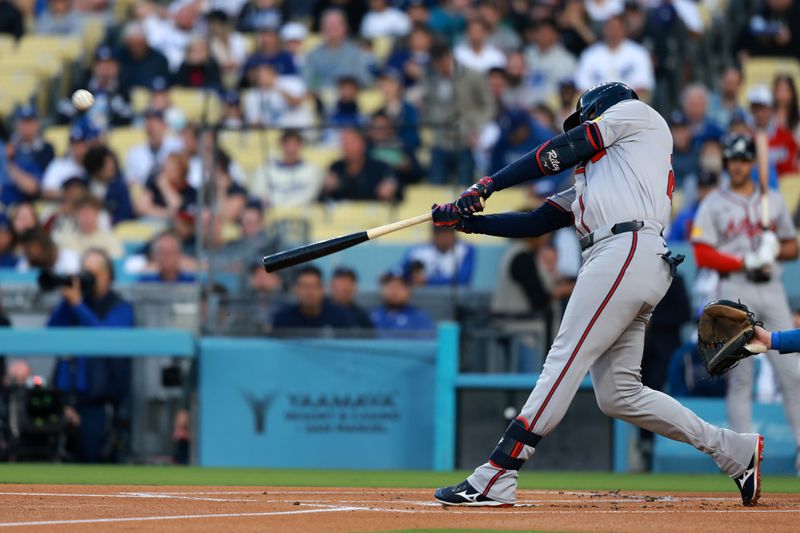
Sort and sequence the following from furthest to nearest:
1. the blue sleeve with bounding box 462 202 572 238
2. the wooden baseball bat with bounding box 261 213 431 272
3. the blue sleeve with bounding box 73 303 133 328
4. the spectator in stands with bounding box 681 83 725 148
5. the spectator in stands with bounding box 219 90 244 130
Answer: the spectator in stands with bounding box 219 90 244 130 < the spectator in stands with bounding box 681 83 725 148 < the blue sleeve with bounding box 73 303 133 328 < the wooden baseball bat with bounding box 261 213 431 272 < the blue sleeve with bounding box 462 202 572 238

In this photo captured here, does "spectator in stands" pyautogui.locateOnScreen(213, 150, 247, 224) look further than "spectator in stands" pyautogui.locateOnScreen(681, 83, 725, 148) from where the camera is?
No

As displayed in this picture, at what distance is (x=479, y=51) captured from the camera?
15969mm

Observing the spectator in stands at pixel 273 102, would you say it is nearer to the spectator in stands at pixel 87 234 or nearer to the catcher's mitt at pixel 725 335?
the spectator in stands at pixel 87 234

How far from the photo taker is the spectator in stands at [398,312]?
12.0 meters

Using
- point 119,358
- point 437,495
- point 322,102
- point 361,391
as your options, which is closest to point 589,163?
point 437,495

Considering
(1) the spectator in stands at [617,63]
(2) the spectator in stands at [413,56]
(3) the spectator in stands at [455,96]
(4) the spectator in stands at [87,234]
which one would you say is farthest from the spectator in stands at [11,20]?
(1) the spectator in stands at [617,63]

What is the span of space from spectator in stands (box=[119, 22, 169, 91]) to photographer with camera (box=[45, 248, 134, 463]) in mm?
5938

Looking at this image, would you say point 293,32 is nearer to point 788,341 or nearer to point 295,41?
point 295,41

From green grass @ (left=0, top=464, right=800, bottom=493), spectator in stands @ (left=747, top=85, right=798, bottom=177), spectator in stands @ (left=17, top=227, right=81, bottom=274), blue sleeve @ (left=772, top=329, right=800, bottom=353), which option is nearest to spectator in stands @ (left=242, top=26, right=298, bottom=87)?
spectator in stands @ (left=17, top=227, right=81, bottom=274)

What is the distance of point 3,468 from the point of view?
10.1 m

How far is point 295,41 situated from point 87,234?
4.42 metres

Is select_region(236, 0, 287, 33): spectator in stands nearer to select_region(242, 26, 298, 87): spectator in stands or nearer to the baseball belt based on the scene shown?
select_region(242, 26, 298, 87): spectator in stands

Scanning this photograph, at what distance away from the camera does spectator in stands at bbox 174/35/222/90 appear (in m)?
16.9

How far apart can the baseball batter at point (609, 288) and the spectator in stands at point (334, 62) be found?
9939mm
